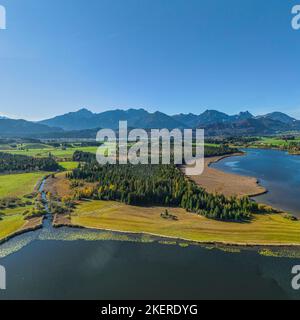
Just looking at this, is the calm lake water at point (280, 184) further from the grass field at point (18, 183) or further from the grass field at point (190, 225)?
the grass field at point (18, 183)

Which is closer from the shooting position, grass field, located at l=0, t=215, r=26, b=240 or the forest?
grass field, located at l=0, t=215, r=26, b=240

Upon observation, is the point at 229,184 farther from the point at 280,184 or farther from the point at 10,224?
the point at 10,224

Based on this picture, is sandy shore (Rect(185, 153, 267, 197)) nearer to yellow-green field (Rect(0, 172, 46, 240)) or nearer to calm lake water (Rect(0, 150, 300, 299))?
calm lake water (Rect(0, 150, 300, 299))

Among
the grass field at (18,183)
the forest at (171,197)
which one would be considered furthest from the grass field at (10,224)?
the grass field at (18,183)

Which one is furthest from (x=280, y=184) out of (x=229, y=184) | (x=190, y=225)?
(x=190, y=225)

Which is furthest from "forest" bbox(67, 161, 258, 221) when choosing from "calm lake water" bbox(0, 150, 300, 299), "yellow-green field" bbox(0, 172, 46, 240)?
"yellow-green field" bbox(0, 172, 46, 240)

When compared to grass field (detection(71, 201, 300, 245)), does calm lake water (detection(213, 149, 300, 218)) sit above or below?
above
